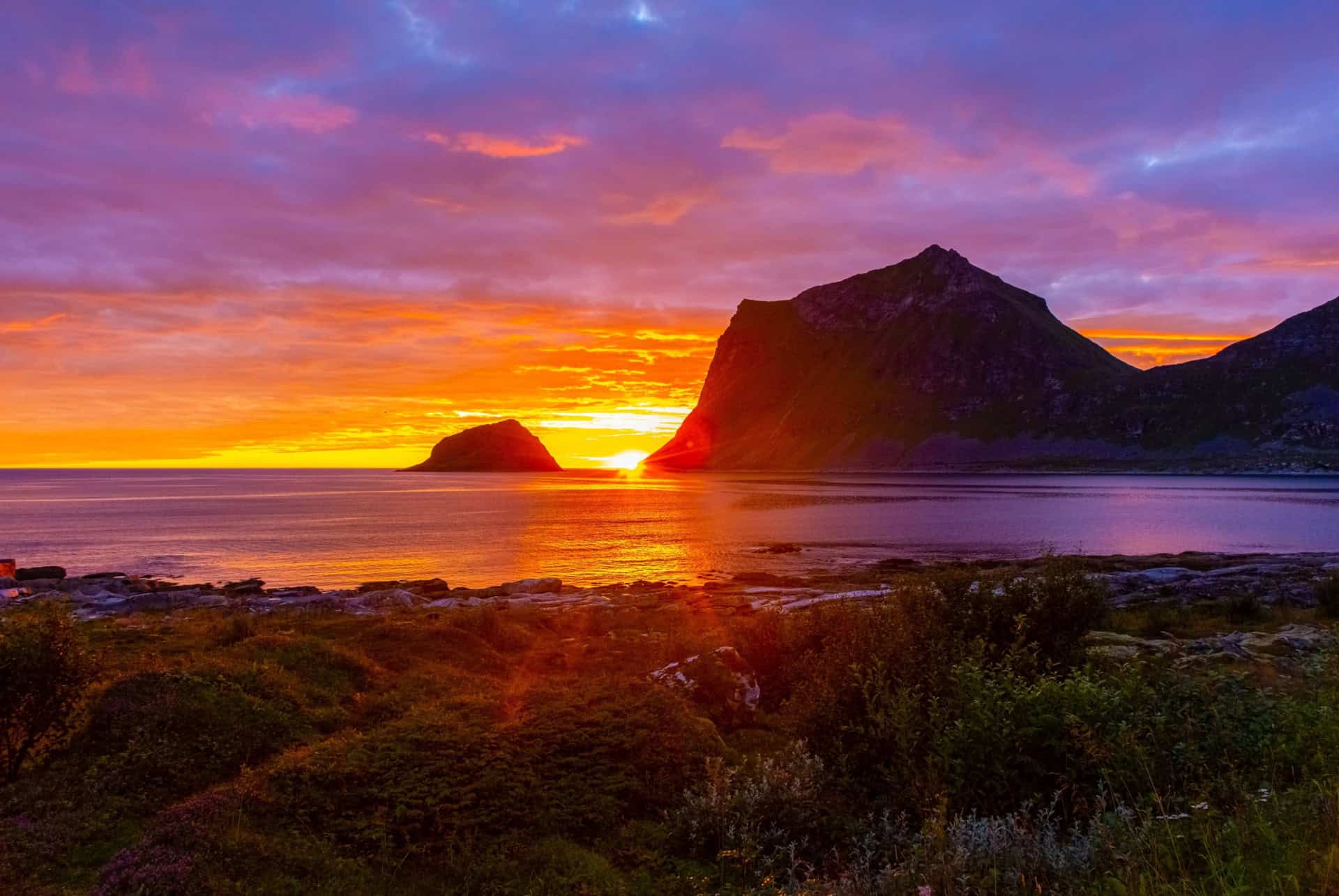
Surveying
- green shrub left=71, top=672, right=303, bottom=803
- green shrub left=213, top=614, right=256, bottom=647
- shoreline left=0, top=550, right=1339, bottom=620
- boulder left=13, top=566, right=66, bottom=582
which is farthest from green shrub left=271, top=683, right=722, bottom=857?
boulder left=13, top=566, right=66, bottom=582

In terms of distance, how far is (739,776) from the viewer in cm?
1033

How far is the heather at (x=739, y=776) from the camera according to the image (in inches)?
246

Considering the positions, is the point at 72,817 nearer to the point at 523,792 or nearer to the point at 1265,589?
the point at 523,792

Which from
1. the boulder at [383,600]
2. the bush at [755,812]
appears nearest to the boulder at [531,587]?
the boulder at [383,600]

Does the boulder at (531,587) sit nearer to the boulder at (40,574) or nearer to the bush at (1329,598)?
the boulder at (40,574)

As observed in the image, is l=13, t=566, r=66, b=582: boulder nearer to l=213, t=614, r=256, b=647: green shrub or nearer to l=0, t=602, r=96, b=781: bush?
l=213, t=614, r=256, b=647: green shrub

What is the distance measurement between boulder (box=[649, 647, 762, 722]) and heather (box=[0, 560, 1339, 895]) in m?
0.16

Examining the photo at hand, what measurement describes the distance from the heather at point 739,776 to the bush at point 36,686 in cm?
7

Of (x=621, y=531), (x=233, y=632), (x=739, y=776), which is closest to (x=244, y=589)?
(x=233, y=632)

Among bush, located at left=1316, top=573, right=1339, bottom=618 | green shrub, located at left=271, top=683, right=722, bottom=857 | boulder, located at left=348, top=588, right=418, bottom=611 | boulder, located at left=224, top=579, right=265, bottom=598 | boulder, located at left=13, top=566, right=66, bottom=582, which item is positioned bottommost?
boulder, located at left=224, top=579, right=265, bottom=598

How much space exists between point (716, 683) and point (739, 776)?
14.1 ft

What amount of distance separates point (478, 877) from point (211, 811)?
3.25 meters

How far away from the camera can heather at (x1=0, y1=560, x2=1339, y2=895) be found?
20.5 feet

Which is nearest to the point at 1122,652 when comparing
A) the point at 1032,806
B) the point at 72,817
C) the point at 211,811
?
the point at 1032,806
